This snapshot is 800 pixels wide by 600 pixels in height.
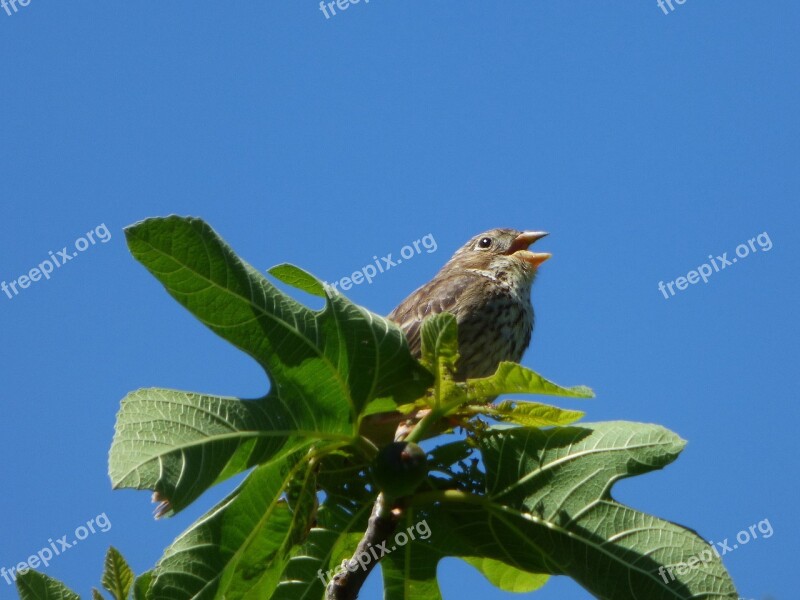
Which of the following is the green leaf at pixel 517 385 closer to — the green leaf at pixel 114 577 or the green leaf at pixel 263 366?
the green leaf at pixel 263 366

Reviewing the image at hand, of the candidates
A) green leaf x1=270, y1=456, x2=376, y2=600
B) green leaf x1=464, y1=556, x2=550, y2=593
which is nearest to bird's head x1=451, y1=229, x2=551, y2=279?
green leaf x1=464, y1=556, x2=550, y2=593

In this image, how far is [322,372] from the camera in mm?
2703

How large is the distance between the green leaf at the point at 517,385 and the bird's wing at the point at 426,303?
3.16 m

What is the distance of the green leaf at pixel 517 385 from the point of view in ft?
8.26

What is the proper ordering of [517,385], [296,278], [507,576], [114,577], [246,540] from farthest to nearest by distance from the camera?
1. [507,576]
2. [296,278]
3. [246,540]
4. [517,385]
5. [114,577]

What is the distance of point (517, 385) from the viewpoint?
264 cm

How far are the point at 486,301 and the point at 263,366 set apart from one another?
3.58 meters

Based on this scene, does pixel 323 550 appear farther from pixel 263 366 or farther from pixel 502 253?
pixel 502 253

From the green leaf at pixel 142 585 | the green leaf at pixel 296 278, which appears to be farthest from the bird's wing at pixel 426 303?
the green leaf at pixel 142 585

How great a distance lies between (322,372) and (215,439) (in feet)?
1.17

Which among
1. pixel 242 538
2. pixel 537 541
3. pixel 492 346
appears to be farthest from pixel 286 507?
pixel 492 346

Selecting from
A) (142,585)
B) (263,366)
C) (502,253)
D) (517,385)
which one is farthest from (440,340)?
(502,253)

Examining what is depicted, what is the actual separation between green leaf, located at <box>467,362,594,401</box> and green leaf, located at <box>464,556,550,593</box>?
2.63ft

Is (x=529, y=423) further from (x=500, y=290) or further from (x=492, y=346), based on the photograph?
(x=500, y=290)
